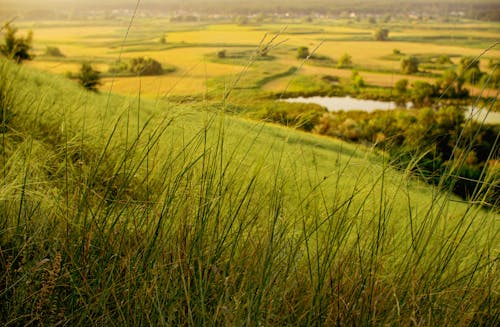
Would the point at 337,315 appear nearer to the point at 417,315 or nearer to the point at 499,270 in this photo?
the point at 417,315

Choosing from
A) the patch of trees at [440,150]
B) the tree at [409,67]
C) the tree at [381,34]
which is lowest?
the patch of trees at [440,150]

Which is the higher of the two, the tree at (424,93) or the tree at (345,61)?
the tree at (345,61)

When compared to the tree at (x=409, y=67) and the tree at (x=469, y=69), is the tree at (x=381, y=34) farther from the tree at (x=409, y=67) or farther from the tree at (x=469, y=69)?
the tree at (x=469, y=69)

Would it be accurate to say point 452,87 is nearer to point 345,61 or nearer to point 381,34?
point 345,61

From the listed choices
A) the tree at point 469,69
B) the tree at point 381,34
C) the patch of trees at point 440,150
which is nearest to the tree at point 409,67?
the patch of trees at point 440,150

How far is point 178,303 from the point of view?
1375 mm

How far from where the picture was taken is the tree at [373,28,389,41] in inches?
1011

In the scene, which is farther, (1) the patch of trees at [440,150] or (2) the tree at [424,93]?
(2) the tree at [424,93]

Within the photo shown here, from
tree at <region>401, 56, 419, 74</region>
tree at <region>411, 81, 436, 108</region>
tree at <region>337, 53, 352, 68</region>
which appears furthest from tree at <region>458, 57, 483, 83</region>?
tree at <region>337, 53, 352, 68</region>

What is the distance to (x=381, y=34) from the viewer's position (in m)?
26.2

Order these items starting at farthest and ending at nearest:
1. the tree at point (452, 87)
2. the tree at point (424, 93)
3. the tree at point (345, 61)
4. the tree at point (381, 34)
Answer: the tree at point (381, 34)
the tree at point (345, 61)
the tree at point (424, 93)
the tree at point (452, 87)

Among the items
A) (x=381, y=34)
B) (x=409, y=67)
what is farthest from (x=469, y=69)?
(x=381, y=34)

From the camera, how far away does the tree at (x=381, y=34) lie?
25680mm

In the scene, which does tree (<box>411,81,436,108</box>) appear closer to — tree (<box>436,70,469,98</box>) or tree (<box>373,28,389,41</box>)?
tree (<box>436,70,469,98</box>)
